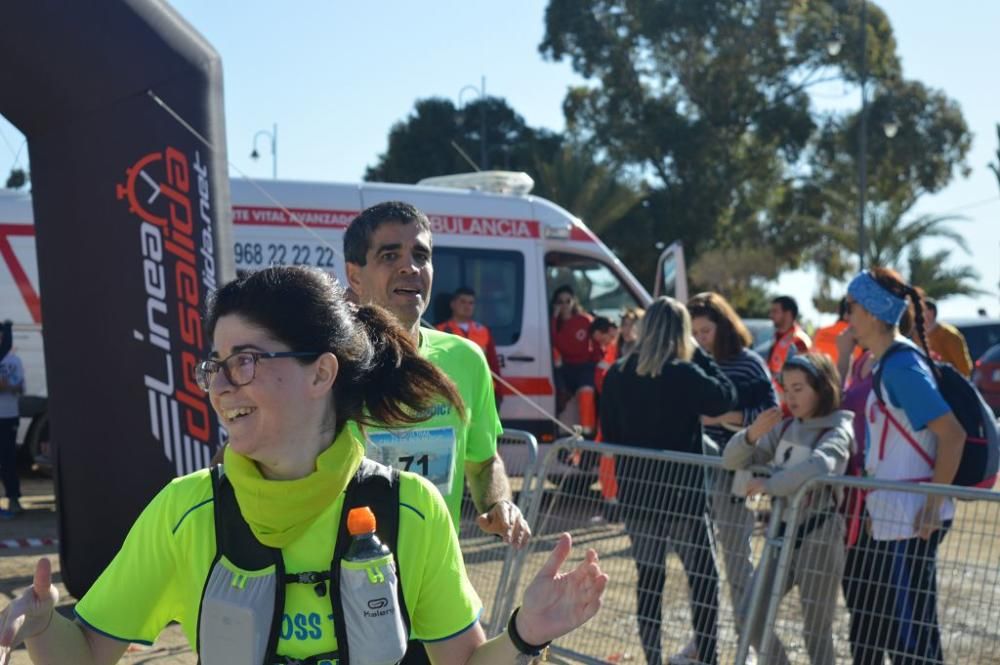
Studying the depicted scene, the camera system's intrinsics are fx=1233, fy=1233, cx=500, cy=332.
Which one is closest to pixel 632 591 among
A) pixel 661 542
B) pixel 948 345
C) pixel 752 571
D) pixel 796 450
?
pixel 661 542

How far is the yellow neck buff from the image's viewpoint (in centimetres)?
224

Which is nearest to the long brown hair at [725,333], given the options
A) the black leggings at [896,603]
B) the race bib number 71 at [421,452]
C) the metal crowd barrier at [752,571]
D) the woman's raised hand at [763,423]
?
the metal crowd barrier at [752,571]

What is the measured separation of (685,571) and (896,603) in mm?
1028

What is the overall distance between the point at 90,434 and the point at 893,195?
36490 millimetres

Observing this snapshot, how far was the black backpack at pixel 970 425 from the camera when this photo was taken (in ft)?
15.6

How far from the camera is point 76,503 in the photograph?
612cm

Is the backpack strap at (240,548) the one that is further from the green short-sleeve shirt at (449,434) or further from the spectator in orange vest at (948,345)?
the spectator in orange vest at (948,345)

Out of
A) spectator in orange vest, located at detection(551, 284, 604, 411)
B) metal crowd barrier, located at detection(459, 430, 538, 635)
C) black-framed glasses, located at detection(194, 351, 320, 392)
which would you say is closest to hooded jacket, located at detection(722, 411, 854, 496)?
metal crowd barrier, located at detection(459, 430, 538, 635)

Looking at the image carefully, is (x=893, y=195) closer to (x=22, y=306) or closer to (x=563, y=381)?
(x=563, y=381)

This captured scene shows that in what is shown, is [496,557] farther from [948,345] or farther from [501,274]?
[501,274]

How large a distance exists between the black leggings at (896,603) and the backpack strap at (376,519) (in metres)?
2.84

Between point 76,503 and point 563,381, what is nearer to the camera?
point 76,503

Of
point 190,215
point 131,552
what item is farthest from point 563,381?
point 131,552

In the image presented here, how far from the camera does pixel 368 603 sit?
222 centimetres
